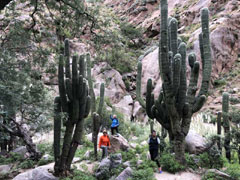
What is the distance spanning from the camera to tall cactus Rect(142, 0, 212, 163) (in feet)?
21.6

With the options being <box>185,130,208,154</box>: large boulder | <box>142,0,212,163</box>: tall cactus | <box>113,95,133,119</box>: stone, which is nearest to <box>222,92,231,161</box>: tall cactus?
<box>185,130,208,154</box>: large boulder

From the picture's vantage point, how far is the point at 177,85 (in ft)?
21.7

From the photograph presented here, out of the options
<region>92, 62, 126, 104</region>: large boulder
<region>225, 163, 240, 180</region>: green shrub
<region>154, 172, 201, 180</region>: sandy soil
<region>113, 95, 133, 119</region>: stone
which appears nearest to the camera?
<region>225, 163, 240, 180</region>: green shrub

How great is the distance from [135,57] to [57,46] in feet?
68.0

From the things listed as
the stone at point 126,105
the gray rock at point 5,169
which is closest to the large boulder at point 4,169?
the gray rock at point 5,169

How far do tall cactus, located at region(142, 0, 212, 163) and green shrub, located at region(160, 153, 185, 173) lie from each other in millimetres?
210

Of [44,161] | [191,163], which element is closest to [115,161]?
[191,163]

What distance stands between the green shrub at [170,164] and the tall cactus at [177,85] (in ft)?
0.69

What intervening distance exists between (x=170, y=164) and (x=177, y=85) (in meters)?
2.53

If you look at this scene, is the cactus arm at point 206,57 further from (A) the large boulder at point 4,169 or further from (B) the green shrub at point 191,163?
(A) the large boulder at point 4,169

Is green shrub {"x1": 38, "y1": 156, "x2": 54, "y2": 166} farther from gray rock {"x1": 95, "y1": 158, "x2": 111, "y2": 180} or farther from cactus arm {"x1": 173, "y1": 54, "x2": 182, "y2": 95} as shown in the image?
cactus arm {"x1": 173, "y1": 54, "x2": 182, "y2": 95}

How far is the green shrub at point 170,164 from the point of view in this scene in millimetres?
6792

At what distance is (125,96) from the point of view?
2047 cm

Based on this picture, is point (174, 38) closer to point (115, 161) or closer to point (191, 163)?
point (191, 163)
